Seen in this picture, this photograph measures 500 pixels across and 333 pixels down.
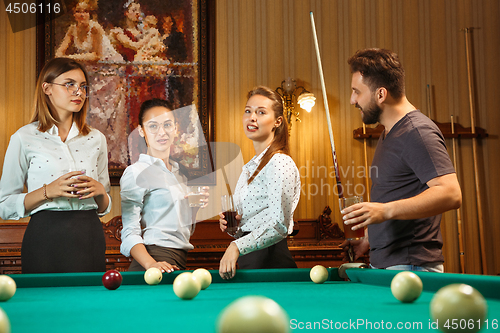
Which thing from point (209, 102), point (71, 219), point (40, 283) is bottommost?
point (40, 283)

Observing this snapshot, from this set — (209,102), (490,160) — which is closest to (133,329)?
(209,102)

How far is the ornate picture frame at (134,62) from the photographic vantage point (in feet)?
15.5

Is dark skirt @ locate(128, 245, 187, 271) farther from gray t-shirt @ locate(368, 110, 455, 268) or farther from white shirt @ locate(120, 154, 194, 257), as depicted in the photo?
gray t-shirt @ locate(368, 110, 455, 268)

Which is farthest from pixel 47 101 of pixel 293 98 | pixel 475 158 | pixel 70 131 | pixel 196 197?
pixel 475 158

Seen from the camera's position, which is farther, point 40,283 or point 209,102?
point 209,102

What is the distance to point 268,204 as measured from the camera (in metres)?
2.07

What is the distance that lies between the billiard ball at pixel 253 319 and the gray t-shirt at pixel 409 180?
1.24m

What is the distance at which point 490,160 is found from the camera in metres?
5.04

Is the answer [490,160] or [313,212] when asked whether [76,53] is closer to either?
[313,212]

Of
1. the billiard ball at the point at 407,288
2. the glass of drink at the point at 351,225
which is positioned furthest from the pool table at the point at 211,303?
the glass of drink at the point at 351,225

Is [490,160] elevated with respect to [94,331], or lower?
elevated

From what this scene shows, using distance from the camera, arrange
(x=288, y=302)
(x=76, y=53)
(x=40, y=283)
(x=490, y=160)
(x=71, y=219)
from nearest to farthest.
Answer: (x=288, y=302) → (x=40, y=283) → (x=71, y=219) → (x=76, y=53) → (x=490, y=160)

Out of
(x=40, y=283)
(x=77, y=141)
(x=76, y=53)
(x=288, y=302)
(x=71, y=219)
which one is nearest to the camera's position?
(x=288, y=302)

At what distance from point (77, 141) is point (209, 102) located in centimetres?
264
